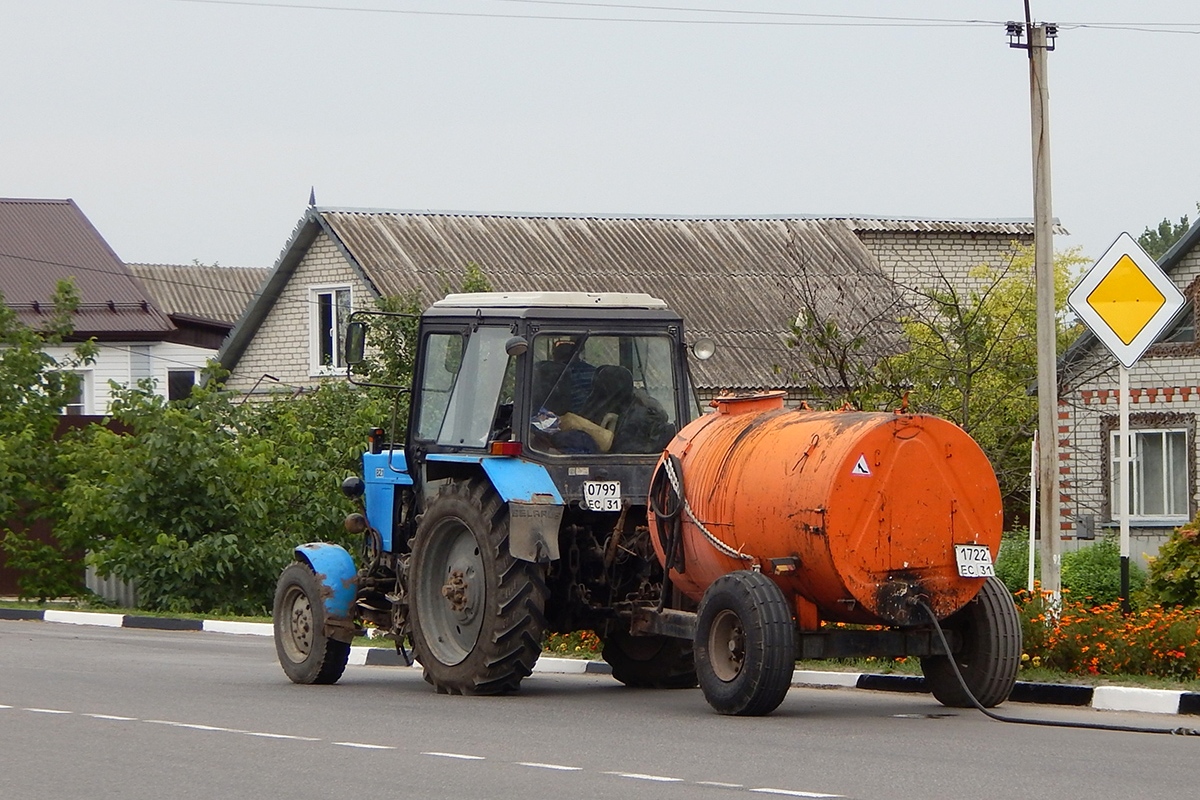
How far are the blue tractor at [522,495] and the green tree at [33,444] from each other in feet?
40.1

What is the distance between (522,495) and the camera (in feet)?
42.7

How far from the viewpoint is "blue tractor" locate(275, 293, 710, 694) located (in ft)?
42.9

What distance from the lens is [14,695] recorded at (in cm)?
1339

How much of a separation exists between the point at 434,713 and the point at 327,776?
305 centimetres

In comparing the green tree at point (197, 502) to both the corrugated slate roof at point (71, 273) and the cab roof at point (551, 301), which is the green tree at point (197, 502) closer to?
the cab roof at point (551, 301)

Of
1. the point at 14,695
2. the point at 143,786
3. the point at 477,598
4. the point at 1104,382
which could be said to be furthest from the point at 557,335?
the point at 1104,382

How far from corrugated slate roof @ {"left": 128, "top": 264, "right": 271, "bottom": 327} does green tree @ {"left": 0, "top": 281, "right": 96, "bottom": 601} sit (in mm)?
37422

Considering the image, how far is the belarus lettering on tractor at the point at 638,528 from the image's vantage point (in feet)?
38.1

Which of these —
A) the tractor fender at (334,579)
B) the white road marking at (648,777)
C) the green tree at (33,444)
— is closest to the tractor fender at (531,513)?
the tractor fender at (334,579)

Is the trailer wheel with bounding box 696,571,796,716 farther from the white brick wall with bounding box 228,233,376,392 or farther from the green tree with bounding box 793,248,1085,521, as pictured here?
the white brick wall with bounding box 228,233,376,392

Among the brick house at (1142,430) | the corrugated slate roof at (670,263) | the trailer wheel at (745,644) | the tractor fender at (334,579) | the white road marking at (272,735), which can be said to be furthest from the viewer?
the corrugated slate roof at (670,263)

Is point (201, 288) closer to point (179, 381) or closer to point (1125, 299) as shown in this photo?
point (179, 381)

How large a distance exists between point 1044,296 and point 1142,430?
1544cm

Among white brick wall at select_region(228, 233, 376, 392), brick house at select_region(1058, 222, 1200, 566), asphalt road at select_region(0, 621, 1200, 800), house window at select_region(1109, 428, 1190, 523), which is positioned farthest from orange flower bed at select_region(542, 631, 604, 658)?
white brick wall at select_region(228, 233, 376, 392)
